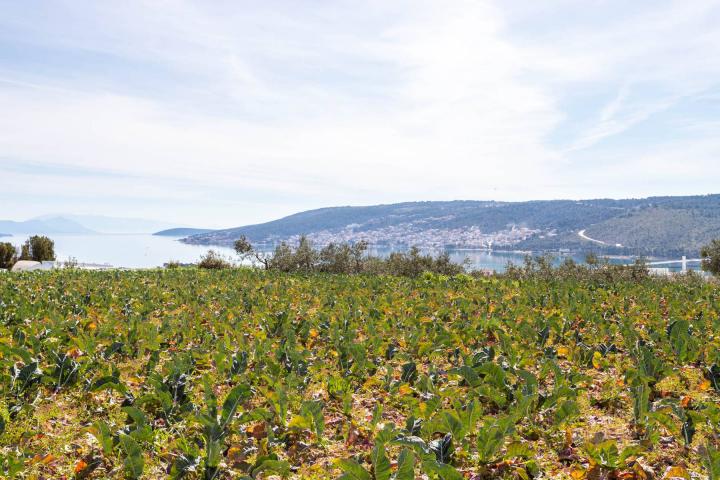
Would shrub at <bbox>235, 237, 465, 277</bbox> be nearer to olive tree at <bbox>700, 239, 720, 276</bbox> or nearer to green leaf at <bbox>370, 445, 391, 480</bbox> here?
olive tree at <bbox>700, 239, 720, 276</bbox>

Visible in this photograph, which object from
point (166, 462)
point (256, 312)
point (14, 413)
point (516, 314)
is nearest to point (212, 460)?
point (166, 462)

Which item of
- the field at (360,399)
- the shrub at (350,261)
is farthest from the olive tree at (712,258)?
the field at (360,399)

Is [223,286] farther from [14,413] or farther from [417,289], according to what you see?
[14,413]

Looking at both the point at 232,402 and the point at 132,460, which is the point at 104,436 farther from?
the point at 232,402

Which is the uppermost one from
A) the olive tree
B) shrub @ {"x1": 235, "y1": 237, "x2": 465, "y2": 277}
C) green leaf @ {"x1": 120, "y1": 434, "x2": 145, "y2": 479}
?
green leaf @ {"x1": 120, "y1": 434, "x2": 145, "y2": 479}

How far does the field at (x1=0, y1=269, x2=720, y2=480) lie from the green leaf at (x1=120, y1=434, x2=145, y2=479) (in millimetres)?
12

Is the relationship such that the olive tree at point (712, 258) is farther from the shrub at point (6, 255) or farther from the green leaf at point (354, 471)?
the shrub at point (6, 255)

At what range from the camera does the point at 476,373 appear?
21.8 feet

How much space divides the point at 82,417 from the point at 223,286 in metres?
13.6

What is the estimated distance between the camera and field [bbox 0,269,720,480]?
486 cm

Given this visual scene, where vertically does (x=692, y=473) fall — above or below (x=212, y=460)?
below

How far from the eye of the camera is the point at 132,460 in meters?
4.58

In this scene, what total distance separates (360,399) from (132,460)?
11.4ft

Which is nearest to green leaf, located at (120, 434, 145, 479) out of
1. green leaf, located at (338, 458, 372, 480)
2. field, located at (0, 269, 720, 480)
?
field, located at (0, 269, 720, 480)
